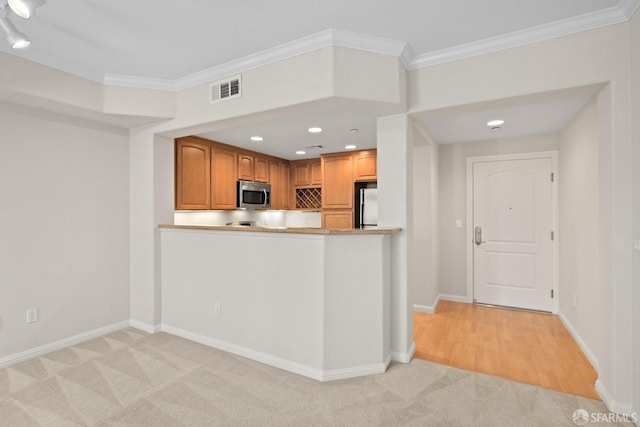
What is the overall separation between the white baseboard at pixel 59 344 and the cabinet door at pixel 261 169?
2.79m

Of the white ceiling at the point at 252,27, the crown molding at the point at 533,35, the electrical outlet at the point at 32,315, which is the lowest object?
the electrical outlet at the point at 32,315

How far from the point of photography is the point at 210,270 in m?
3.12

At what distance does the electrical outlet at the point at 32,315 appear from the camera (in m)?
2.87

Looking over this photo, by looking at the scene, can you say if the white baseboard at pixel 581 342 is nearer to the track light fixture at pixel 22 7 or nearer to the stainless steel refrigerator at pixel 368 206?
the stainless steel refrigerator at pixel 368 206

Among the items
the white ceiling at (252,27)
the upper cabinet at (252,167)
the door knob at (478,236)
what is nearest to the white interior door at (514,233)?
the door knob at (478,236)

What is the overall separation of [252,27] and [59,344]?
326 centimetres

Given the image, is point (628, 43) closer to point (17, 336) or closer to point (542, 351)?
point (542, 351)

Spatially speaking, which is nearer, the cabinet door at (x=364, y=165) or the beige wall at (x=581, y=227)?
the beige wall at (x=581, y=227)

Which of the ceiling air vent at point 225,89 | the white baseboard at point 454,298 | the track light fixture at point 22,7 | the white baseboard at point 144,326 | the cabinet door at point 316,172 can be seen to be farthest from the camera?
the cabinet door at point 316,172

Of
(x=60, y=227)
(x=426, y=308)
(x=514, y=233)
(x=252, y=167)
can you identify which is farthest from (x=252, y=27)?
(x=514, y=233)

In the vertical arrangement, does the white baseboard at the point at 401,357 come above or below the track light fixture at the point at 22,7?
below

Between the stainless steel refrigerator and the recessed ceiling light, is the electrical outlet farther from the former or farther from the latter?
the recessed ceiling light

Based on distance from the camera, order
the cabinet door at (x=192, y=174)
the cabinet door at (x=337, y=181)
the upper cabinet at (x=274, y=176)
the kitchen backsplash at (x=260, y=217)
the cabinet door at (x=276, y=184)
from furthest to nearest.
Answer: the cabinet door at (x=276, y=184) → the cabinet door at (x=337, y=181) → the kitchen backsplash at (x=260, y=217) → the upper cabinet at (x=274, y=176) → the cabinet door at (x=192, y=174)

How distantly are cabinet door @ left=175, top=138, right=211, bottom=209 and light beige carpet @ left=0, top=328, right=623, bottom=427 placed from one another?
1.98 meters
